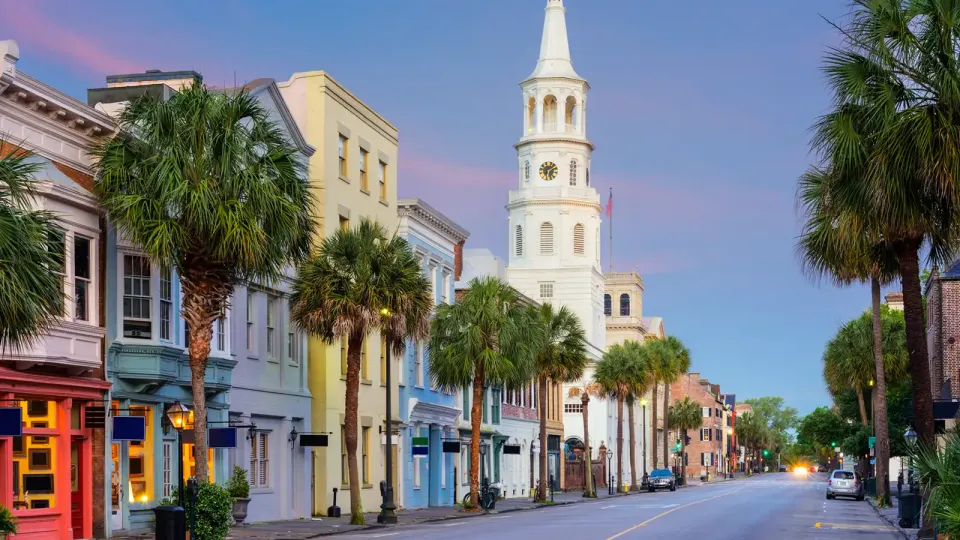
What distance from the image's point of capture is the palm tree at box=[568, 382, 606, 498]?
7912 centimetres

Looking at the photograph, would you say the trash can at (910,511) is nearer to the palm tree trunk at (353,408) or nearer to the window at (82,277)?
the palm tree trunk at (353,408)

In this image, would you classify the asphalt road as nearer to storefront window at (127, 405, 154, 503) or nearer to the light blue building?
storefront window at (127, 405, 154, 503)

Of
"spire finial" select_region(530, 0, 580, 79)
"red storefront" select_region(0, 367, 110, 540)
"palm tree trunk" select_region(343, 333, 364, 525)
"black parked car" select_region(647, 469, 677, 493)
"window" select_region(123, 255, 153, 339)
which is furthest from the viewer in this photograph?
"spire finial" select_region(530, 0, 580, 79)

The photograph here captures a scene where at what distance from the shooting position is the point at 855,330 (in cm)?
7712

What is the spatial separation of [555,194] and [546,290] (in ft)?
30.6

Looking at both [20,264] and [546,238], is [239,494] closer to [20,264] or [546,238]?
[20,264]

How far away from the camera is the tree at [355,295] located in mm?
39500

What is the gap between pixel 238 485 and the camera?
37.4 metres

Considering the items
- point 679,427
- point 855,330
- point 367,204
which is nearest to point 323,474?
point 367,204

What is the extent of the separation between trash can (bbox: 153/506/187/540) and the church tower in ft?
292

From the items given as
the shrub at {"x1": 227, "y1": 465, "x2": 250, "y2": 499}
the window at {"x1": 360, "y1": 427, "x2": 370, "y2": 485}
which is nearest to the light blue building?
the window at {"x1": 360, "y1": 427, "x2": 370, "y2": 485}

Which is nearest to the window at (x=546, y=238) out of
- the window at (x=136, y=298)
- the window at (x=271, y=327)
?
the window at (x=271, y=327)

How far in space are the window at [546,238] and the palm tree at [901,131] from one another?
3517 inches

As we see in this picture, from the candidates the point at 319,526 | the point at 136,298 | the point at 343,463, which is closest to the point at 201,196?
the point at 136,298
